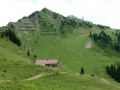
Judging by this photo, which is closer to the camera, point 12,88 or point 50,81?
point 12,88

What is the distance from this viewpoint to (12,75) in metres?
86.4

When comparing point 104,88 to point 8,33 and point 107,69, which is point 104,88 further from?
point 8,33

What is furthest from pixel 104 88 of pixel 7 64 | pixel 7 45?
pixel 7 45

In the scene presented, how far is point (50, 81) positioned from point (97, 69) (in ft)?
374

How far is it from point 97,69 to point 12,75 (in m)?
111

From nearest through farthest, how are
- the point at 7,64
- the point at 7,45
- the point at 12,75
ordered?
the point at 12,75
the point at 7,64
the point at 7,45

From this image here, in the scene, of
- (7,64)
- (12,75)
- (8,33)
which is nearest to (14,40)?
(8,33)

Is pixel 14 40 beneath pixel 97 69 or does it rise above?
above

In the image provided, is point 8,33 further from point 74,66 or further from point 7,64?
point 7,64

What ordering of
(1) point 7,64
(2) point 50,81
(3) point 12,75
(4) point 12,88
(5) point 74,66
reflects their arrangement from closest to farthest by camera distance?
(4) point 12,88 → (2) point 50,81 → (3) point 12,75 → (1) point 7,64 → (5) point 74,66

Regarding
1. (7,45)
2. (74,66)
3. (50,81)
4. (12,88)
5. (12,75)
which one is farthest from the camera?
(74,66)

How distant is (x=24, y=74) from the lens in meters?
89.8

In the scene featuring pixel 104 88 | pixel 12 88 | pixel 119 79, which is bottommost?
pixel 119 79

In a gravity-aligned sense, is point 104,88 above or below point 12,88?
below
